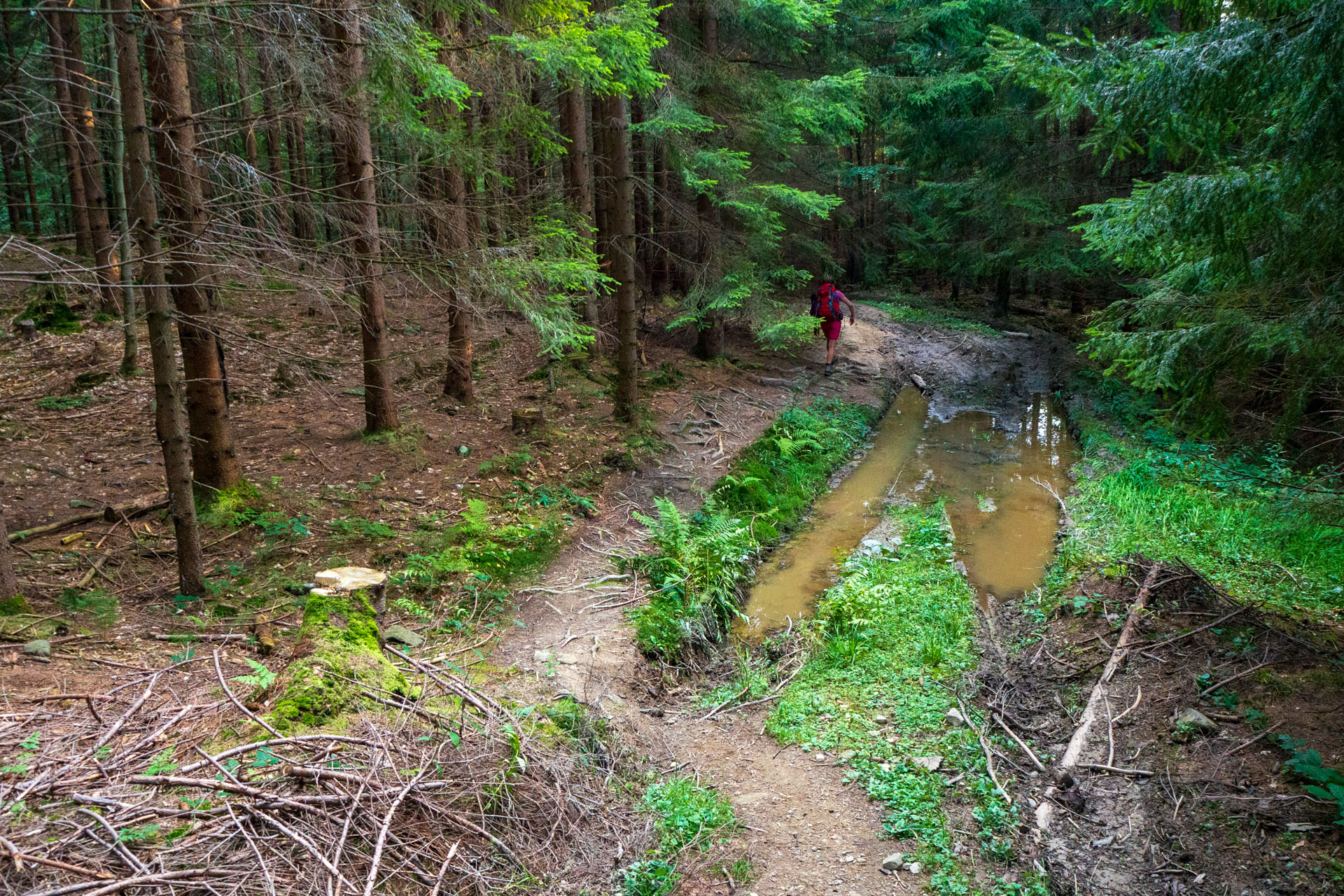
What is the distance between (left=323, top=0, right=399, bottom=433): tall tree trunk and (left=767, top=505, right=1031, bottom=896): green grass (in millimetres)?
5682

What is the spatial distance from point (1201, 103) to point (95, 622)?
30.5 ft

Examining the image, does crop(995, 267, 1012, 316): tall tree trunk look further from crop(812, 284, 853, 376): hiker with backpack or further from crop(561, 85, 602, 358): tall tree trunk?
crop(561, 85, 602, 358): tall tree trunk

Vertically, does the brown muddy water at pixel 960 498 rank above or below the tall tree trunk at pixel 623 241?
below

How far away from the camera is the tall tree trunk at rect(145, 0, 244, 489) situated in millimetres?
6012

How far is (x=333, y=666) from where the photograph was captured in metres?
5.20

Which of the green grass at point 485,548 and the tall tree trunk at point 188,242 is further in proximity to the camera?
the green grass at point 485,548

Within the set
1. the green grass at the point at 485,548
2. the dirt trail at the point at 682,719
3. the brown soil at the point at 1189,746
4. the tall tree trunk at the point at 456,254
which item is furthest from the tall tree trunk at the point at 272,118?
the brown soil at the point at 1189,746

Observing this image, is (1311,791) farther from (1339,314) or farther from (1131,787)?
(1339,314)

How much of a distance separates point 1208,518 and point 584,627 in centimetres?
803

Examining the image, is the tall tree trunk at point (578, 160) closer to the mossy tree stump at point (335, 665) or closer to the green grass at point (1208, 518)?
the mossy tree stump at point (335, 665)

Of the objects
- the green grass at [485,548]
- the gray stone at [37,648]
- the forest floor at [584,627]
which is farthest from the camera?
the green grass at [485,548]

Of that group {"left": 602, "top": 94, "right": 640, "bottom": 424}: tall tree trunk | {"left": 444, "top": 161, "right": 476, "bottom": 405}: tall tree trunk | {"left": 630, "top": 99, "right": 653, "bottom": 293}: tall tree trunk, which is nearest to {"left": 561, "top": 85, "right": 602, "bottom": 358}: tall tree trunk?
{"left": 602, "top": 94, "right": 640, "bottom": 424}: tall tree trunk

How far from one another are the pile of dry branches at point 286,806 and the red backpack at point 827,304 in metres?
14.7

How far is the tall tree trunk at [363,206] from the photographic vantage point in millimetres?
7621
